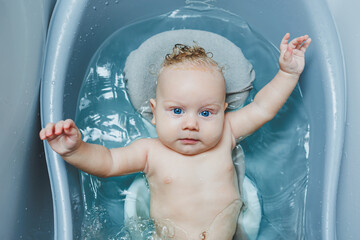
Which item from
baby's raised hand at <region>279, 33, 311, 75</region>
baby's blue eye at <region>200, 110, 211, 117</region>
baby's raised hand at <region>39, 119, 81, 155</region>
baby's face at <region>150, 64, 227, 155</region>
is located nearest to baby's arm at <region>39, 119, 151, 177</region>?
baby's raised hand at <region>39, 119, 81, 155</region>

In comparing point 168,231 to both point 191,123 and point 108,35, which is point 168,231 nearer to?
point 191,123

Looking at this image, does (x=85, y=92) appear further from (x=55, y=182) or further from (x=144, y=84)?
(x=55, y=182)

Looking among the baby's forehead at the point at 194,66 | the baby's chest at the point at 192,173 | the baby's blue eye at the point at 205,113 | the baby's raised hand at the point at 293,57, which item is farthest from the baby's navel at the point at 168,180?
the baby's raised hand at the point at 293,57

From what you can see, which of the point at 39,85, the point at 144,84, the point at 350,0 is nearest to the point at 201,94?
the point at 144,84

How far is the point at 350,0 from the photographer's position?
1.34 metres

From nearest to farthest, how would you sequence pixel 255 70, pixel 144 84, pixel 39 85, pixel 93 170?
1. pixel 93 170
2. pixel 39 85
3. pixel 144 84
4. pixel 255 70

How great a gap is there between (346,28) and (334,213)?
61 centimetres

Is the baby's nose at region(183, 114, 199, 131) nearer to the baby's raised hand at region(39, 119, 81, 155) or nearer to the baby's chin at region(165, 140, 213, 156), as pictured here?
the baby's chin at region(165, 140, 213, 156)

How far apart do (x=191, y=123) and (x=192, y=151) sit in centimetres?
11

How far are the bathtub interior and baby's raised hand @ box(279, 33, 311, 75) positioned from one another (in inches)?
3.8

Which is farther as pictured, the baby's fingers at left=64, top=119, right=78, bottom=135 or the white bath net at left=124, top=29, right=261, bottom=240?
the white bath net at left=124, top=29, right=261, bottom=240

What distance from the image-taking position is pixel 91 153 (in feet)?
3.59

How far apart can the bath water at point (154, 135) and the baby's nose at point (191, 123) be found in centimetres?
31

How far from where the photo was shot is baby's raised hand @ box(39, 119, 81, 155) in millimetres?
965
